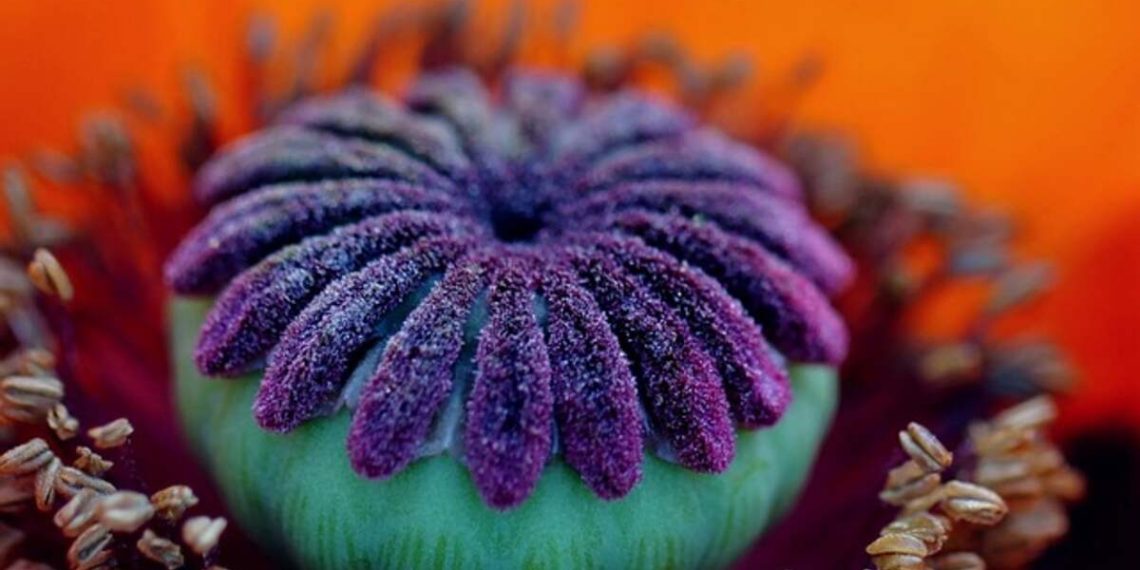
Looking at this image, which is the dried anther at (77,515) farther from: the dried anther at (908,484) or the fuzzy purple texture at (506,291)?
the dried anther at (908,484)

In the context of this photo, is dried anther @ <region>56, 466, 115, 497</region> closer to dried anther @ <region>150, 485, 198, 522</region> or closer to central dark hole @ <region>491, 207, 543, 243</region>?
dried anther @ <region>150, 485, 198, 522</region>

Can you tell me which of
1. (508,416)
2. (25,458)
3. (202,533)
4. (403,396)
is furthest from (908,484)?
(25,458)

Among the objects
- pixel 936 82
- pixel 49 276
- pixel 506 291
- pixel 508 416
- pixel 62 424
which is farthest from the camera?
pixel 936 82

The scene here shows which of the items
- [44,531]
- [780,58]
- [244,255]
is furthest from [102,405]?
[780,58]

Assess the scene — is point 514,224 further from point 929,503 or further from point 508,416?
point 929,503

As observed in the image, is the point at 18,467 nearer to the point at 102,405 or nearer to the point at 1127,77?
the point at 102,405

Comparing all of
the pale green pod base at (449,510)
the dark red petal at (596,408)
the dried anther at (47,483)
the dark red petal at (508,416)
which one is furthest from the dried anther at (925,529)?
the dried anther at (47,483)

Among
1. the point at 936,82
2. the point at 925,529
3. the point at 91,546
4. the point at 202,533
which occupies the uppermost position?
the point at 936,82
